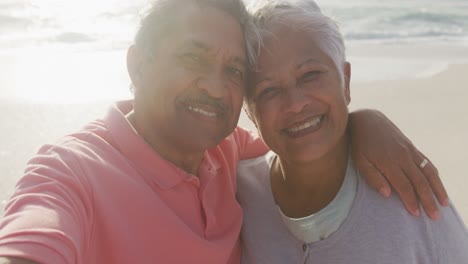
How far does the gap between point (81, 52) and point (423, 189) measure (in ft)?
24.3

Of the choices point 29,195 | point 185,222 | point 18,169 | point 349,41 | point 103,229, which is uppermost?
point 29,195

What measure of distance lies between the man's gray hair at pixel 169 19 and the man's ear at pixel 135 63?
0.11ft

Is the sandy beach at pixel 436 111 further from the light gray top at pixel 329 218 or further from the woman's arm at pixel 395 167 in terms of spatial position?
the light gray top at pixel 329 218

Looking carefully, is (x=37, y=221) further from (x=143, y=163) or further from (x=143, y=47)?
(x=143, y=47)

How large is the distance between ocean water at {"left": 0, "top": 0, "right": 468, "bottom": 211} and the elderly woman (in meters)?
0.67

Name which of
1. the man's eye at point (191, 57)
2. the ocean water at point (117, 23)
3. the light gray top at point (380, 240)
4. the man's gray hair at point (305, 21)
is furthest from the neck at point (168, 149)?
the ocean water at point (117, 23)

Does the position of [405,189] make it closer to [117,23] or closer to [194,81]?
[194,81]

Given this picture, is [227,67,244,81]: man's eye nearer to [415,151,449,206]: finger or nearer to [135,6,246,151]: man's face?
[135,6,246,151]: man's face

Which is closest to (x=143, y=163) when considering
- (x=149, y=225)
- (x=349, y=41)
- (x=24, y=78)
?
(x=149, y=225)

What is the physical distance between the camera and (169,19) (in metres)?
2.33

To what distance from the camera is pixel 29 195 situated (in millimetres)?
1697

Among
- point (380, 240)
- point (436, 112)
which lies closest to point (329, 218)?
point (380, 240)

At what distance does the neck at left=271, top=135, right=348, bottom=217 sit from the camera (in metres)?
2.33

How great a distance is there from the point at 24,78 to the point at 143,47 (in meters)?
5.09
